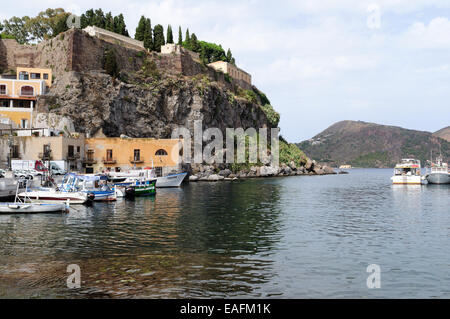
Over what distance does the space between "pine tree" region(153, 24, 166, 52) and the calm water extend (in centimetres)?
6894

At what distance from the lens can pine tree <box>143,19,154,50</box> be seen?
297 feet

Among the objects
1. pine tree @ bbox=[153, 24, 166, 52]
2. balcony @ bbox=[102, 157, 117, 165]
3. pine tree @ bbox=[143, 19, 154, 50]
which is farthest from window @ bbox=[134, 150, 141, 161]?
pine tree @ bbox=[153, 24, 166, 52]

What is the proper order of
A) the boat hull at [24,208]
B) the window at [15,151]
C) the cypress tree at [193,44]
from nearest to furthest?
the boat hull at [24,208] → the window at [15,151] → the cypress tree at [193,44]

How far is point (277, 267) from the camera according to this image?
48.9ft

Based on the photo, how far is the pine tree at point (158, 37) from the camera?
9216 cm

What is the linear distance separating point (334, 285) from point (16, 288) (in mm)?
10126

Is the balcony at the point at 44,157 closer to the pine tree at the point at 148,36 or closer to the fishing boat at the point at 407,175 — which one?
the pine tree at the point at 148,36

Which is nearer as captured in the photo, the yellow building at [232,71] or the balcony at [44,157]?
the balcony at [44,157]

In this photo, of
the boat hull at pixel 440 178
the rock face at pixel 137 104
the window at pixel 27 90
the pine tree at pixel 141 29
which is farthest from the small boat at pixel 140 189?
the pine tree at pixel 141 29

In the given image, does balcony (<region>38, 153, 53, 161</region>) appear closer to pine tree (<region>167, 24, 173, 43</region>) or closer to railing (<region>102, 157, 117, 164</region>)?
railing (<region>102, 157, 117, 164</region>)

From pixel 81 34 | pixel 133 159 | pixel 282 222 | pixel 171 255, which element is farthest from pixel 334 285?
pixel 81 34

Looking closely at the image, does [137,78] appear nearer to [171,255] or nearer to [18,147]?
[18,147]

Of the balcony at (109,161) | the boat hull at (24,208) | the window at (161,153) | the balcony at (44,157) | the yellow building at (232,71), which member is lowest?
the boat hull at (24,208)

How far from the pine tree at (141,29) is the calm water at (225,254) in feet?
227
